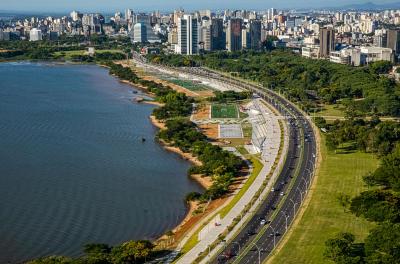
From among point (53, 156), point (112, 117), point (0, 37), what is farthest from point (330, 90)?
point (0, 37)

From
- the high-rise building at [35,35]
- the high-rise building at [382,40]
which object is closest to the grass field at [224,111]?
the high-rise building at [382,40]

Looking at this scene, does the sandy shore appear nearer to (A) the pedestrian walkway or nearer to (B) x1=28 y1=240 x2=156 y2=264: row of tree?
(A) the pedestrian walkway

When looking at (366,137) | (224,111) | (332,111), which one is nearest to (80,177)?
(366,137)

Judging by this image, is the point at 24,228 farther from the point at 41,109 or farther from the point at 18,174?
the point at 41,109

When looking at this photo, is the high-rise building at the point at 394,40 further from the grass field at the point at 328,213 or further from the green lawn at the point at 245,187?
the green lawn at the point at 245,187

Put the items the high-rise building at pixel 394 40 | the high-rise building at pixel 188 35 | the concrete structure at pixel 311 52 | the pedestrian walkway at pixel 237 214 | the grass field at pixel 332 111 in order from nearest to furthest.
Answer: the pedestrian walkway at pixel 237 214 < the grass field at pixel 332 111 < the high-rise building at pixel 394 40 < the concrete structure at pixel 311 52 < the high-rise building at pixel 188 35

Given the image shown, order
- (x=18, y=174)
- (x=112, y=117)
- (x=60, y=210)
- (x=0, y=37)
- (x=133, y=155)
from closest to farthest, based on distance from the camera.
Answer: (x=60, y=210), (x=18, y=174), (x=133, y=155), (x=112, y=117), (x=0, y=37)
